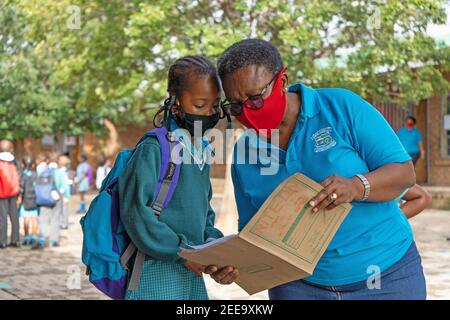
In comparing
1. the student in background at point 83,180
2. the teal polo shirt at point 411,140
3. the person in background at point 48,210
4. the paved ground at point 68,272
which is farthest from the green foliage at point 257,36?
the student in background at point 83,180

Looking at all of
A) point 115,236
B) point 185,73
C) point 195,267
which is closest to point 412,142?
point 185,73

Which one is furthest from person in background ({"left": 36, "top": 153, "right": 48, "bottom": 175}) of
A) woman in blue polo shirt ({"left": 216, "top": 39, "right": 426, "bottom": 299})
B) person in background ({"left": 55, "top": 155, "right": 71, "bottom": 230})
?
woman in blue polo shirt ({"left": 216, "top": 39, "right": 426, "bottom": 299})

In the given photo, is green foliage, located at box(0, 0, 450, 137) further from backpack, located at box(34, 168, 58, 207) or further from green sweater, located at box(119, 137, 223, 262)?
green sweater, located at box(119, 137, 223, 262)

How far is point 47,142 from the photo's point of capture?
115 ft

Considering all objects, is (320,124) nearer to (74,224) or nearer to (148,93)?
(148,93)

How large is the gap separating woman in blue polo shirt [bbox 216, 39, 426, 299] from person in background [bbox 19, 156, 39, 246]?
9.22 m

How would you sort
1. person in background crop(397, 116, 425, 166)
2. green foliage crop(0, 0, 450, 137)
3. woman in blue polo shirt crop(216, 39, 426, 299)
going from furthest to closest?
1. person in background crop(397, 116, 425, 166)
2. green foliage crop(0, 0, 450, 137)
3. woman in blue polo shirt crop(216, 39, 426, 299)

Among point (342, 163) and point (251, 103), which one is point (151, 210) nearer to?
point (251, 103)

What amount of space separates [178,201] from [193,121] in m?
0.34

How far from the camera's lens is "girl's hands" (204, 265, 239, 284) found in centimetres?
258

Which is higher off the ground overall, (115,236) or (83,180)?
(115,236)

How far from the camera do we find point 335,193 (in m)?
2.28

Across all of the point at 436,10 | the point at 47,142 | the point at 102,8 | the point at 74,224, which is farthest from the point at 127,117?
the point at 436,10
